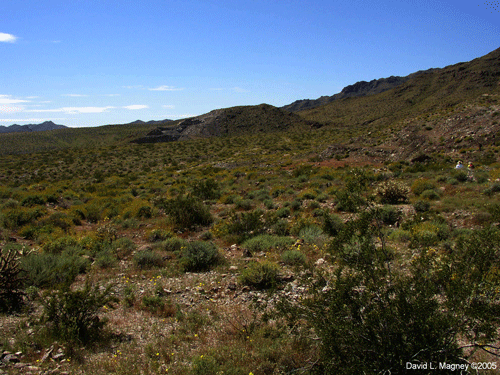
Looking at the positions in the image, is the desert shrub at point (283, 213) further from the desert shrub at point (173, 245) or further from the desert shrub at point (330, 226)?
the desert shrub at point (173, 245)

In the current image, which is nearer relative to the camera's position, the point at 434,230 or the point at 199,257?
the point at 199,257

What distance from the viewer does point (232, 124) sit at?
78.6 m

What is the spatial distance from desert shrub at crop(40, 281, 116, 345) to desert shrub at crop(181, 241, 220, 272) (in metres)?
2.48

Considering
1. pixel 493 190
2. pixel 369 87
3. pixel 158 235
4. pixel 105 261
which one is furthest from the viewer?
pixel 369 87

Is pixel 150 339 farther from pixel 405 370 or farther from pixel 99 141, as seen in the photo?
pixel 99 141

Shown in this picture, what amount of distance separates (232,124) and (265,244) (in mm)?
73379

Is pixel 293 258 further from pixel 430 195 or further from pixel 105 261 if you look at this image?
pixel 430 195

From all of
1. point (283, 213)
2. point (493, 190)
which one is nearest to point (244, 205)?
point (283, 213)

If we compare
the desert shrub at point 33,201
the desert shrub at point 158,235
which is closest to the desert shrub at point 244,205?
the desert shrub at point 158,235

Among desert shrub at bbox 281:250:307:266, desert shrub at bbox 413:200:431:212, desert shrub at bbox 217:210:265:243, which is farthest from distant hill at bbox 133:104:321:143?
desert shrub at bbox 281:250:307:266

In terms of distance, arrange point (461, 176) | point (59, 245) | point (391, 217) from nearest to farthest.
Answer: point (59, 245)
point (391, 217)
point (461, 176)

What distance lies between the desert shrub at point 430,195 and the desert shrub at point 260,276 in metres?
8.07

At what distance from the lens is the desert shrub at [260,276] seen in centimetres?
605

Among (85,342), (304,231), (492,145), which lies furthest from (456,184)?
(85,342)
